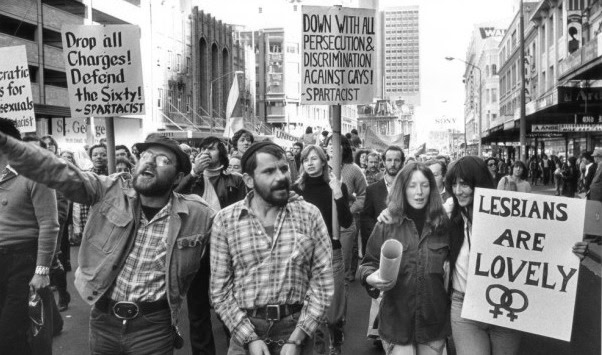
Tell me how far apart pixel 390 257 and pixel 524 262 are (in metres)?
0.95

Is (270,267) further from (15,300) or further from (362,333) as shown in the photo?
(362,333)

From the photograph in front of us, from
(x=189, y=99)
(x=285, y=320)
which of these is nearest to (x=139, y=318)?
(x=285, y=320)

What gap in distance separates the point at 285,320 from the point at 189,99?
188ft

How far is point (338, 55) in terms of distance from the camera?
8.07 metres

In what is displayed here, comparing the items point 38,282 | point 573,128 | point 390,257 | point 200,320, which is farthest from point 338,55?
point 573,128

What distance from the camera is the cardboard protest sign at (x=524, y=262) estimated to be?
4223 mm

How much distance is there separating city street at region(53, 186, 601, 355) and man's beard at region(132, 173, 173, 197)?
10.6 ft

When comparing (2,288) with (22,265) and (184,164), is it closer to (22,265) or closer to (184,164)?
(22,265)

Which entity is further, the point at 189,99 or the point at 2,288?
the point at 189,99

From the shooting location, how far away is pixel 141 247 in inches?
153

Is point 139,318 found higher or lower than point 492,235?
lower

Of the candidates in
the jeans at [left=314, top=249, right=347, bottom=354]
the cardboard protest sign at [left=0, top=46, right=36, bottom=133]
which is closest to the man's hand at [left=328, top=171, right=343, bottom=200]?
the jeans at [left=314, top=249, right=347, bottom=354]

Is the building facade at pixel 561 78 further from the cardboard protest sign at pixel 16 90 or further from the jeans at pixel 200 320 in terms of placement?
the jeans at pixel 200 320

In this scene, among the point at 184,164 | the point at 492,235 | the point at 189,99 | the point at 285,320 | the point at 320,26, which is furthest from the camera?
the point at 189,99
